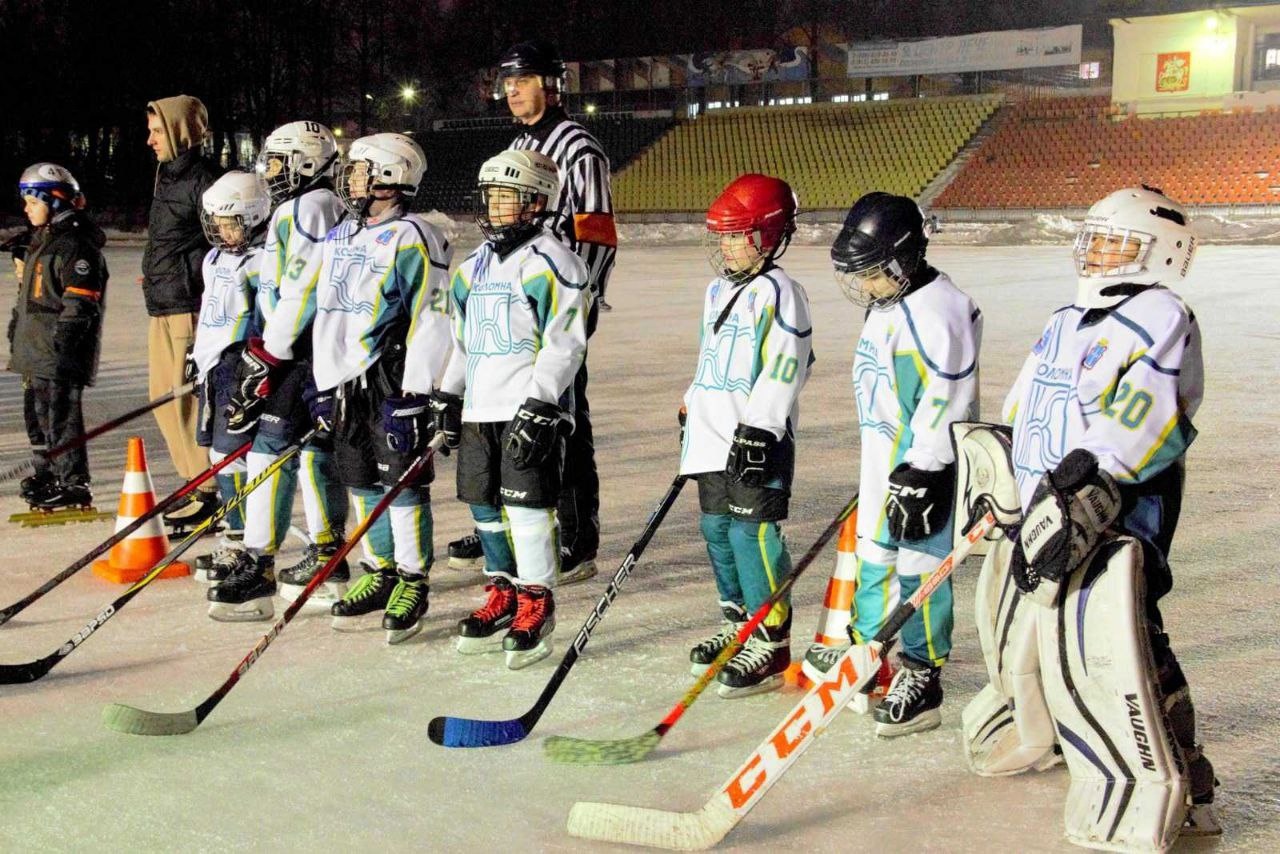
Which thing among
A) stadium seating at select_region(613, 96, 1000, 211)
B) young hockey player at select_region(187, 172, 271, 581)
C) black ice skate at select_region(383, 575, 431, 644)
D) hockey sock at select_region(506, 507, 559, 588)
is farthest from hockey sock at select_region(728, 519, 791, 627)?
stadium seating at select_region(613, 96, 1000, 211)

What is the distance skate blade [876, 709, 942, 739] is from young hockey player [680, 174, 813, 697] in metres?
0.42

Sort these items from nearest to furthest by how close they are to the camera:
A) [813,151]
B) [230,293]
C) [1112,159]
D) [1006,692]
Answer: [1006,692], [230,293], [1112,159], [813,151]

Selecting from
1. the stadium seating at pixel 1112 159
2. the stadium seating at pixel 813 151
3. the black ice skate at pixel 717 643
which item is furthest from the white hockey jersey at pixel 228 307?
the stadium seating at pixel 813 151

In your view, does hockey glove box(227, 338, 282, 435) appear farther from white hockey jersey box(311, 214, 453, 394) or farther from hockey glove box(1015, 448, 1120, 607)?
hockey glove box(1015, 448, 1120, 607)

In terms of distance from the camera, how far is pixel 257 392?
4.16 metres

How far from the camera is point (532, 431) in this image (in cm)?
350

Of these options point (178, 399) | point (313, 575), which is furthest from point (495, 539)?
point (178, 399)

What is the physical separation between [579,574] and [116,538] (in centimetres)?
149

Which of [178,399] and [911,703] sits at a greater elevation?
[178,399]

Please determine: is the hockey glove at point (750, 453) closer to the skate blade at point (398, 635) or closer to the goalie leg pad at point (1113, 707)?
the goalie leg pad at point (1113, 707)

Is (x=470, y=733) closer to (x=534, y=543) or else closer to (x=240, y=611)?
(x=534, y=543)

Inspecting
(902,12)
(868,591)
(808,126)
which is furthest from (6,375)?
(902,12)

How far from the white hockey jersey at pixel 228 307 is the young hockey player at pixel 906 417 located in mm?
2262

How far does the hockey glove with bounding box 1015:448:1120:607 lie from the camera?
235 cm
